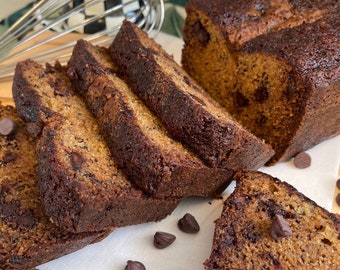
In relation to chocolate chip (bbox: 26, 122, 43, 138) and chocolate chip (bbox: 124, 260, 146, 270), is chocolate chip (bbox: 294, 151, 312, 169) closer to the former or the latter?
chocolate chip (bbox: 124, 260, 146, 270)

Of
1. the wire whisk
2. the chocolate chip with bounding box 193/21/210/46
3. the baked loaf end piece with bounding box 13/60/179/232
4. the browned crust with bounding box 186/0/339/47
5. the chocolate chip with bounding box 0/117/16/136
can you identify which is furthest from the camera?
the wire whisk

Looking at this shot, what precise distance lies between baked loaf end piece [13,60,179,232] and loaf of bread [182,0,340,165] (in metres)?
0.74

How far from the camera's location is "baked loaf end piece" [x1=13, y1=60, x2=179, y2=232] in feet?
6.84

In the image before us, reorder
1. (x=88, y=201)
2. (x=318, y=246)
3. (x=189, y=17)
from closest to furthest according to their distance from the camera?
(x=88, y=201), (x=318, y=246), (x=189, y=17)

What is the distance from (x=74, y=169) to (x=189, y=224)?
0.59 m

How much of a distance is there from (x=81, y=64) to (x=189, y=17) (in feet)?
2.55

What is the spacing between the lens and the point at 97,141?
2.41 metres

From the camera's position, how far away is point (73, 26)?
3590mm

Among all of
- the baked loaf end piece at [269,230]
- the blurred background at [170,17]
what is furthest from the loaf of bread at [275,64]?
the blurred background at [170,17]

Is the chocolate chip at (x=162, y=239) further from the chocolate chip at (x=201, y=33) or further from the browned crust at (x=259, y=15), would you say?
the chocolate chip at (x=201, y=33)

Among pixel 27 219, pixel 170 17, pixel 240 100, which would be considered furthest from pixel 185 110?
pixel 170 17

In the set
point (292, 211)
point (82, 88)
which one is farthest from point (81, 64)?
point (292, 211)

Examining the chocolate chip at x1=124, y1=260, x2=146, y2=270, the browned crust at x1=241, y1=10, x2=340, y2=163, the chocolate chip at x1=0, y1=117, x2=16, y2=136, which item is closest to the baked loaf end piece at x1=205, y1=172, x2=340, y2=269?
the chocolate chip at x1=124, y1=260, x2=146, y2=270

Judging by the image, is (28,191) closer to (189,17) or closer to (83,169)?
(83,169)
